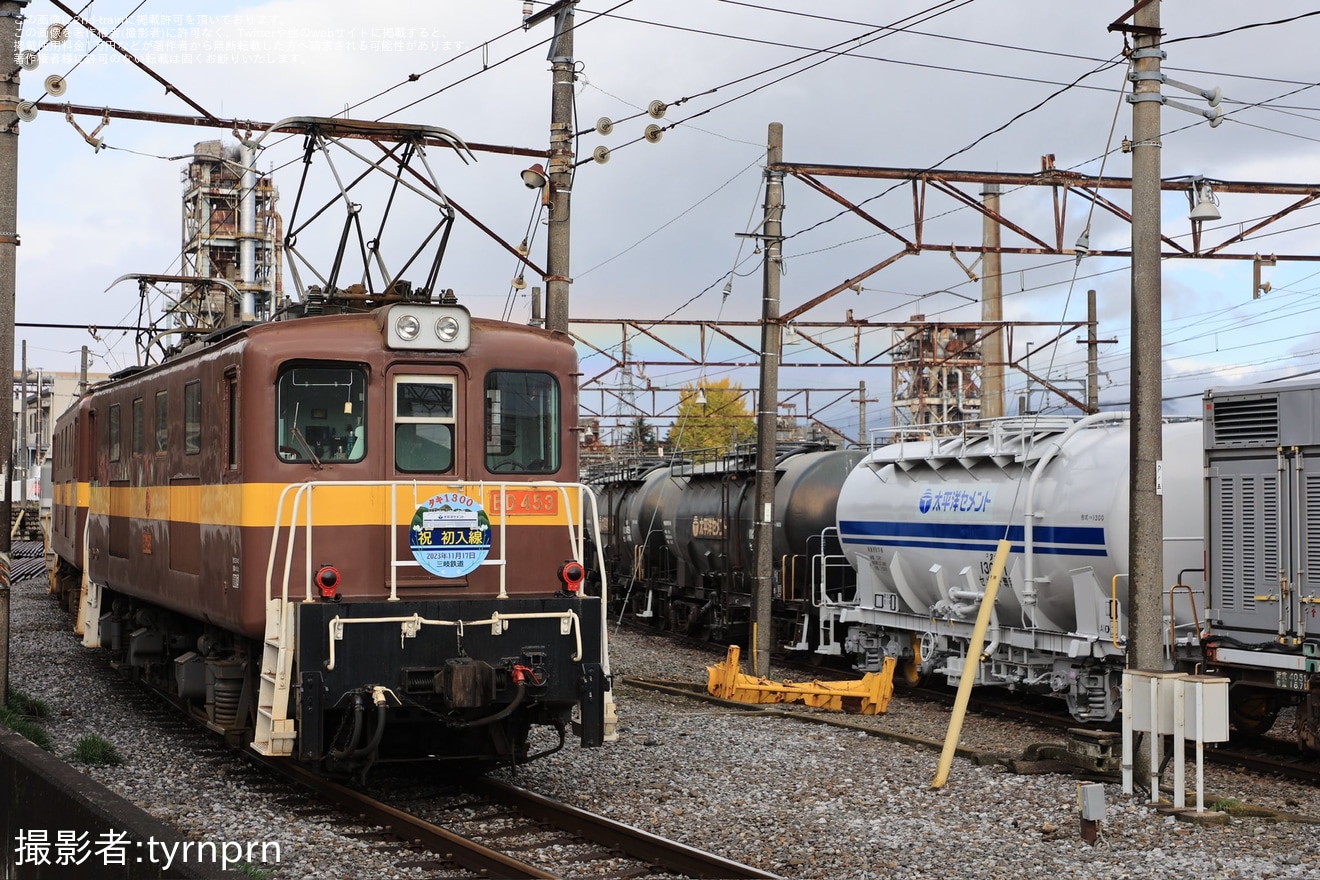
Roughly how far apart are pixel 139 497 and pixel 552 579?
5404mm

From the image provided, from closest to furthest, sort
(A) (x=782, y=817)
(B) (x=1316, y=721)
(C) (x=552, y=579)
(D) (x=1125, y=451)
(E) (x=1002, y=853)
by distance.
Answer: (E) (x=1002, y=853) < (A) (x=782, y=817) < (C) (x=552, y=579) < (B) (x=1316, y=721) < (D) (x=1125, y=451)

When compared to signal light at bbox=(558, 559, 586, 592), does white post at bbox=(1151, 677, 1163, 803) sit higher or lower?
lower

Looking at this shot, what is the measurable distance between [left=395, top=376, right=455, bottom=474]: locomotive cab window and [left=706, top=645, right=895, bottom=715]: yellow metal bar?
777 centimetres

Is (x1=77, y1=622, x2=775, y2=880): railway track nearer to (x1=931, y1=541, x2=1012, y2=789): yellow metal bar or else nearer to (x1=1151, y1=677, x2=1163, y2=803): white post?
(x1=931, y1=541, x2=1012, y2=789): yellow metal bar

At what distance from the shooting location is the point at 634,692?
17.6m

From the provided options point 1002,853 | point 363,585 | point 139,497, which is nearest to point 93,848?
point 363,585

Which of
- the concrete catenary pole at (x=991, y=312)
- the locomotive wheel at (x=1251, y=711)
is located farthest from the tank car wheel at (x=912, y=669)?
the concrete catenary pole at (x=991, y=312)

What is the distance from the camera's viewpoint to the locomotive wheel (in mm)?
13961

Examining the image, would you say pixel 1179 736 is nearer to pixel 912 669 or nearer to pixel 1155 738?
pixel 1155 738

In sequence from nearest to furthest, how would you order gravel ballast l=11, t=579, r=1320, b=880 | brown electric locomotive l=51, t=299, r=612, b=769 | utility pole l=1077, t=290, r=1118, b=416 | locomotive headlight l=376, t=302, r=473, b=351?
1. gravel ballast l=11, t=579, r=1320, b=880
2. brown electric locomotive l=51, t=299, r=612, b=769
3. locomotive headlight l=376, t=302, r=473, b=351
4. utility pole l=1077, t=290, r=1118, b=416

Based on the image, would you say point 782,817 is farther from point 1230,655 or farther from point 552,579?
point 1230,655

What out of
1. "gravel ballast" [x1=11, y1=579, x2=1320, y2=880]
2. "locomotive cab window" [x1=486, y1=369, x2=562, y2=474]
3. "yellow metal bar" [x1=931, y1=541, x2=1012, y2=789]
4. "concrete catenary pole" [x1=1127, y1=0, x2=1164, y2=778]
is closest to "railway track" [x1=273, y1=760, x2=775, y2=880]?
"gravel ballast" [x1=11, y1=579, x2=1320, y2=880]

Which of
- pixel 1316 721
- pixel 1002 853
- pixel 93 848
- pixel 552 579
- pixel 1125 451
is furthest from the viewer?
pixel 1125 451

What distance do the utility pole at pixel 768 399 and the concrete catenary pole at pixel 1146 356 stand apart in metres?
7.32
